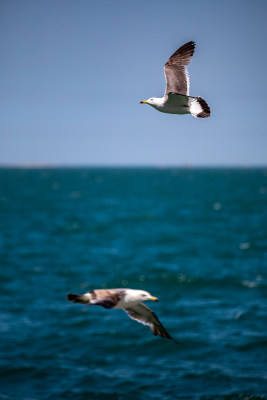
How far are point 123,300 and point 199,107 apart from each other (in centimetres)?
240

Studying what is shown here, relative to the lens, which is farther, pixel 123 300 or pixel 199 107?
pixel 123 300

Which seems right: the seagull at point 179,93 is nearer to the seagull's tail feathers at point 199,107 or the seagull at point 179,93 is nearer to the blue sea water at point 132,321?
the seagull's tail feathers at point 199,107

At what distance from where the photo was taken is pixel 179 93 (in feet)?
16.3

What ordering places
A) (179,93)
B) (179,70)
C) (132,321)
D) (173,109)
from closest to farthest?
(173,109) → (179,93) → (179,70) → (132,321)

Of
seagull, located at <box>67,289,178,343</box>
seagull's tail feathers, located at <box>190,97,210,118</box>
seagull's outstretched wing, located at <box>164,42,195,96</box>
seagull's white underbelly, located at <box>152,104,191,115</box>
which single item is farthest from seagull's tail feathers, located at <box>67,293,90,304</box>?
seagull's outstretched wing, located at <box>164,42,195,96</box>

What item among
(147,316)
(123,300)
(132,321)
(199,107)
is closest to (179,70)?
(199,107)

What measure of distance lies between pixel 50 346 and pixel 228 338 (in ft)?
40.2

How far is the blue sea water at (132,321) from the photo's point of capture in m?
26.0

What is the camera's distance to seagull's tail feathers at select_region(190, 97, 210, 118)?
4539mm

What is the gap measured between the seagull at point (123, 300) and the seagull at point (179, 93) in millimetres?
1975

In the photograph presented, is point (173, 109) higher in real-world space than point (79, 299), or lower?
higher

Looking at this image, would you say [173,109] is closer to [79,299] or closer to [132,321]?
[79,299]

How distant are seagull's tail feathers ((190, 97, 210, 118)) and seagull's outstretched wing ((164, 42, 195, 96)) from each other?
1.87 ft

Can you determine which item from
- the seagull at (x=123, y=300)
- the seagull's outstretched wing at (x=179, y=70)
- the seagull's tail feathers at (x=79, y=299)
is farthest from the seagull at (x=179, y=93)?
the seagull's tail feathers at (x=79, y=299)
